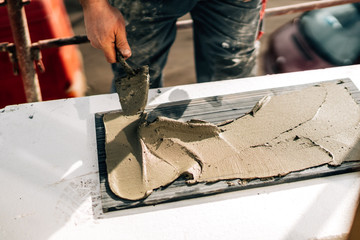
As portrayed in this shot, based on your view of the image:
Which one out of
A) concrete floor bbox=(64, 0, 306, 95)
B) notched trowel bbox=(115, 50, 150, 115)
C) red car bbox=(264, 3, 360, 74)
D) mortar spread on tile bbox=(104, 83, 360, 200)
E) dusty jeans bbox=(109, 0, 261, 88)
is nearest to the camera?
mortar spread on tile bbox=(104, 83, 360, 200)

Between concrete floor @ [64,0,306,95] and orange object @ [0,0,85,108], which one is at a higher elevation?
orange object @ [0,0,85,108]

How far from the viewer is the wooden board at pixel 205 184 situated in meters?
1.18

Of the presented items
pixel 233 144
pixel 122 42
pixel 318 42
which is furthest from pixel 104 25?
pixel 318 42

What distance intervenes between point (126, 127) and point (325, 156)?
2.63ft

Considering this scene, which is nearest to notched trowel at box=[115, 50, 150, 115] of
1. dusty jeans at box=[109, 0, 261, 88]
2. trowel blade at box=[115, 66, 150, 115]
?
trowel blade at box=[115, 66, 150, 115]

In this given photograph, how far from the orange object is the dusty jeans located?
0.62m

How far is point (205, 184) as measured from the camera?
3.98ft

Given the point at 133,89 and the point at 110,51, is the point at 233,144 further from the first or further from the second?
the point at 110,51

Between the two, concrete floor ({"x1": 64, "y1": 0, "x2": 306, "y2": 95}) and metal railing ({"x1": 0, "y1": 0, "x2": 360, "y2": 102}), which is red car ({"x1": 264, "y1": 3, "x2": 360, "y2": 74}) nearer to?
concrete floor ({"x1": 64, "y1": 0, "x2": 306, "y2": 95})

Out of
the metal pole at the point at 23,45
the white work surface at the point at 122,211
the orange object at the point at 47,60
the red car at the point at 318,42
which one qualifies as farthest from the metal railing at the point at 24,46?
the red car at the point at 318,42

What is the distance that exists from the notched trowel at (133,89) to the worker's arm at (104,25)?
89 millimetres

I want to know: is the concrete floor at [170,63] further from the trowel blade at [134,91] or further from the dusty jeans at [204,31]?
the trowel blade at [134,91]

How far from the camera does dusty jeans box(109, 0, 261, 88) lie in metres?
1.63

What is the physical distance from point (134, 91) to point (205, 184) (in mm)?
503
